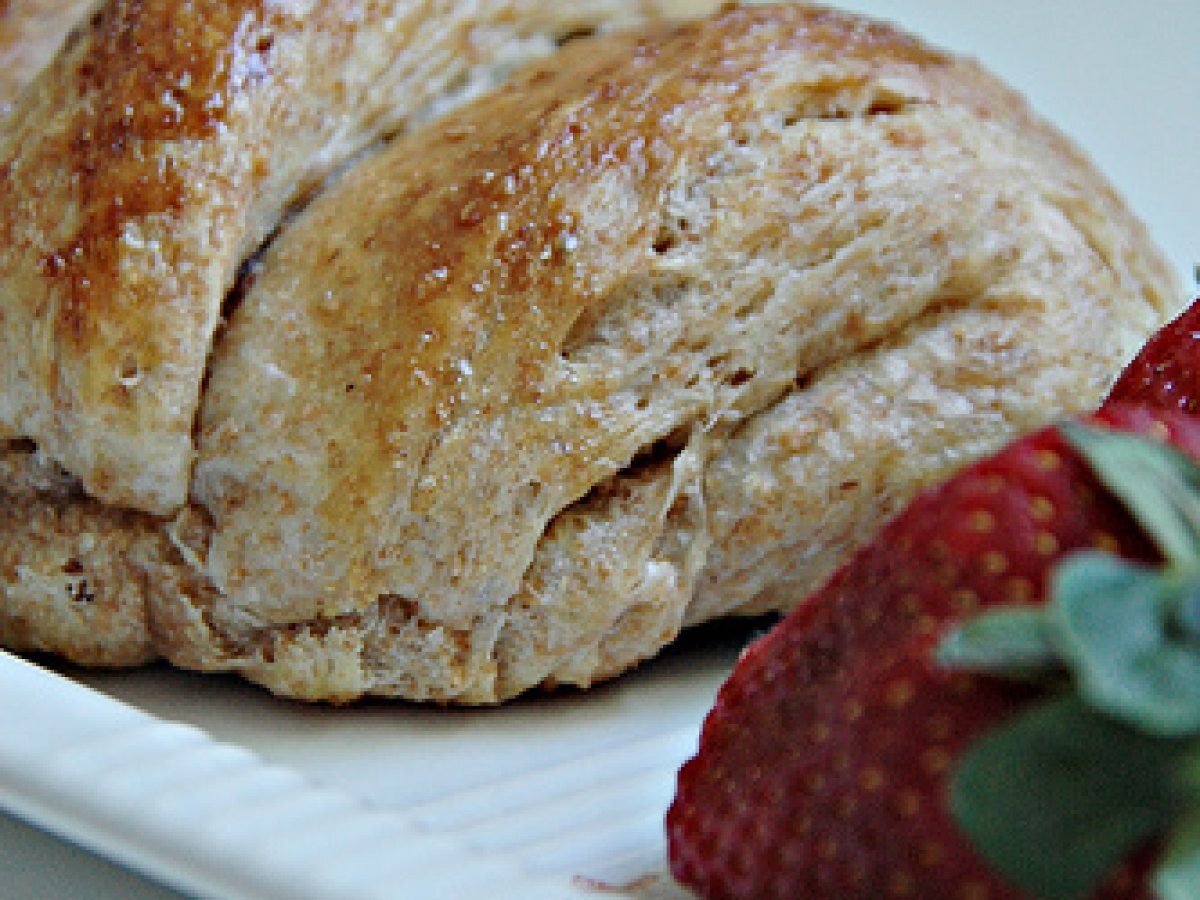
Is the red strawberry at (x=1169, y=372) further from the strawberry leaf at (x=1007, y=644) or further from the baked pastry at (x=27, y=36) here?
the baked pastry at (x=27, y=36)

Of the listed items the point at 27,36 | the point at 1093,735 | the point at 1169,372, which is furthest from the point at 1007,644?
the point at 27,36

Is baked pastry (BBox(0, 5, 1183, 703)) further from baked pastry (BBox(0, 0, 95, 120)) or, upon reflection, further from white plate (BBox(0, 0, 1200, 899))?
baked pastry (BBox(0, 0, 95, 120))

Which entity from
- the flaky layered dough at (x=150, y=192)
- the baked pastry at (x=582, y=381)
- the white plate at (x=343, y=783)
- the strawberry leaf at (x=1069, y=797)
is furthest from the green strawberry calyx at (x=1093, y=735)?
the flaky layered dough at (x=150, y=192)

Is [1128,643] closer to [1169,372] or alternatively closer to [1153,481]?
[1153,481]

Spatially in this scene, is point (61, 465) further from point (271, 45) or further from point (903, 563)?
point (903, 563)

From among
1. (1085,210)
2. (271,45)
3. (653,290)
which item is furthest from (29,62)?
(1085,210)
